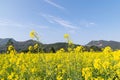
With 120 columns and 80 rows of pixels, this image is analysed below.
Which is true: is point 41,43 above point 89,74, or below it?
above

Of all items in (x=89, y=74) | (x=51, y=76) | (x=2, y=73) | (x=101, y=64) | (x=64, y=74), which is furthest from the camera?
(x=2, y=73)

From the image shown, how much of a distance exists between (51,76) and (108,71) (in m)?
1.25

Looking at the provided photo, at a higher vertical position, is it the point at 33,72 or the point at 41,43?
the point at 41,43

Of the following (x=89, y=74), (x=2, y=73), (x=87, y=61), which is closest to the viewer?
(x=89, y=74)

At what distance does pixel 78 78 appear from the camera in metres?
5.80

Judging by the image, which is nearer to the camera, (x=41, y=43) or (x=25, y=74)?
(x=41, y=43)

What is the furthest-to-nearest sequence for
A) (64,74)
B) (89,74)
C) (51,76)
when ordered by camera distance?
(64,74)
(51,76)
(89,74)

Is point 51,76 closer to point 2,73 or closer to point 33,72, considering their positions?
point 33,72

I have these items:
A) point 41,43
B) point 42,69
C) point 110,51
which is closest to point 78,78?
point 41,43

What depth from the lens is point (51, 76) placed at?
6.29 meters

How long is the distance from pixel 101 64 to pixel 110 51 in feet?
8.36

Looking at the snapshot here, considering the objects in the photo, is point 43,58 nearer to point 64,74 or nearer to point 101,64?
point 64,74

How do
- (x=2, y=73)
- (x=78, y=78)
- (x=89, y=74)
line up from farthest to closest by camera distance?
(x=2, y=73)
(x=78, y=78)
(x=89, y=74)

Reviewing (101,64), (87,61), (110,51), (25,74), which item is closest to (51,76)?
(25,74)
